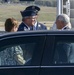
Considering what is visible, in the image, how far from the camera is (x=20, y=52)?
6031 mm

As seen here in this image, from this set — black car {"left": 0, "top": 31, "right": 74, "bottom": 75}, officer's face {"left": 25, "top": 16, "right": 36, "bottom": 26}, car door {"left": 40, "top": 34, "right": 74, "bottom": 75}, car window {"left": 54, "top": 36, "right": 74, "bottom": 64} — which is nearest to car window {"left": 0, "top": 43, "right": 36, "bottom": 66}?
black car {"left": 0, "top": 31, "right": 74, "bottom": 75}

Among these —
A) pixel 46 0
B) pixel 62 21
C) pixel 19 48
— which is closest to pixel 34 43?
pixel 19 48

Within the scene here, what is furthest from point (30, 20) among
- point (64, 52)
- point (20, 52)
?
point (64, 52)

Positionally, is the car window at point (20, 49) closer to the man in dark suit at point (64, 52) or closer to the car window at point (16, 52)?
the car window at point (16, 52)

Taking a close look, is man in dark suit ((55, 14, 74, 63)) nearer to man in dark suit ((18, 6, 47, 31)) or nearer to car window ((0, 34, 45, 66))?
car window ((0, 34, 45, 66))

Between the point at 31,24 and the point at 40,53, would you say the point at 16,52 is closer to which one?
the point at 40,53

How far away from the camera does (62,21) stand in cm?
834

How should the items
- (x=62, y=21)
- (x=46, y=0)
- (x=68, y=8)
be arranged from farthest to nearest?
(x=46, y=0) < (x=68, y=8) < (x=62, y=21)

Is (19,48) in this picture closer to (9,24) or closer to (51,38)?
(51,38)

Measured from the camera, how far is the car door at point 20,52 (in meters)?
5.86

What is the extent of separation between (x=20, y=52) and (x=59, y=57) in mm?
565

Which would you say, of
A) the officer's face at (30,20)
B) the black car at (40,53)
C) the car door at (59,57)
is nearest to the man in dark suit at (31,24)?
the officer's face at (30,20)
